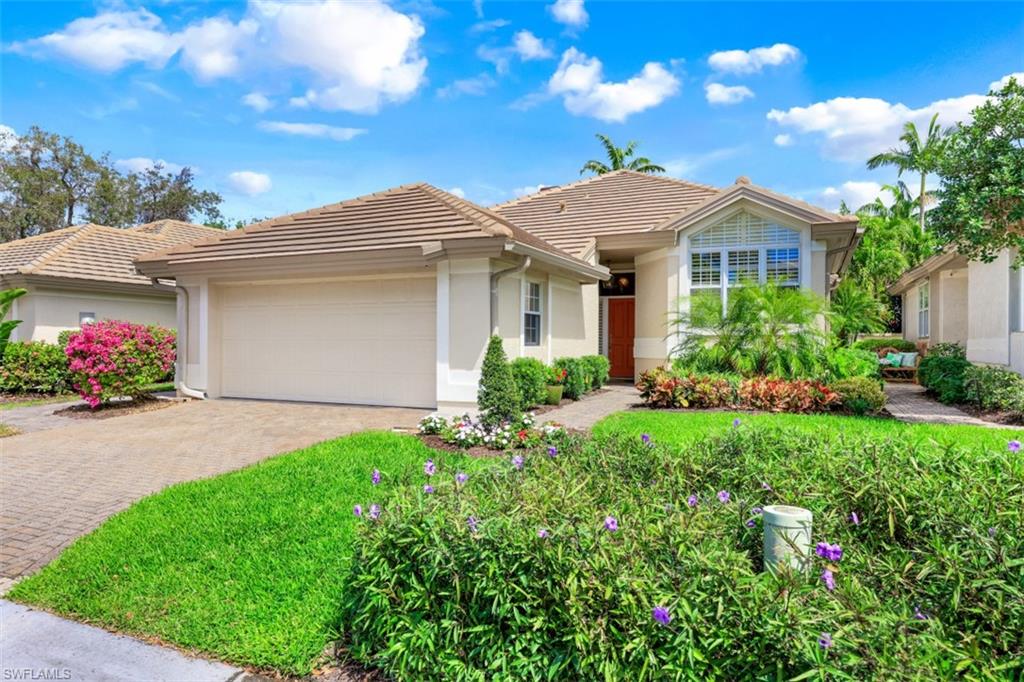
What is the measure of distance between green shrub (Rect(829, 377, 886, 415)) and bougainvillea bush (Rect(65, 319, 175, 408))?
554 inches

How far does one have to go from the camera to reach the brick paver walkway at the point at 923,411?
962 cm

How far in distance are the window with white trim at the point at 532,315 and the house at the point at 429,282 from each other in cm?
5

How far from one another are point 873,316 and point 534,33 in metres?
13.8

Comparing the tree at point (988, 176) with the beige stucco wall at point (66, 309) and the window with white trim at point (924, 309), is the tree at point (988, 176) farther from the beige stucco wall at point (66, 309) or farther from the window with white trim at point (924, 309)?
the beige stucco wall at point (66, 309)

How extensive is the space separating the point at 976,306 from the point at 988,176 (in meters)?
7.45

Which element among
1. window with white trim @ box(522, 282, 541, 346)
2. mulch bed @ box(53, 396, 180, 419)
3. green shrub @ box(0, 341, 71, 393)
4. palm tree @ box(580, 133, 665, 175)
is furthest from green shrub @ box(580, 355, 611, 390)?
palm tree @ box(580, 133, 665, 175)

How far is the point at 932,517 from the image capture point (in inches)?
126

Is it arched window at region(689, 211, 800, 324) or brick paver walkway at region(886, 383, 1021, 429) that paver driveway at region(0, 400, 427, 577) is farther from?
brick paver walkway at region(886, 383, 1021, 429)

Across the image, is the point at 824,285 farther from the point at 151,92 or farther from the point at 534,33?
the point at 151,92

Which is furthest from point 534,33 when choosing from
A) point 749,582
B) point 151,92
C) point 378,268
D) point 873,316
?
point 873,316

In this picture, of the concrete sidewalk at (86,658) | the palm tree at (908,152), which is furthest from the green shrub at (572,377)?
the palm tree at (908,152)

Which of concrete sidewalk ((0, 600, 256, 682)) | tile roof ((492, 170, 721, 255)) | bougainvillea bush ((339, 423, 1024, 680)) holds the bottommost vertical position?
concrete sidewalk ((0, 600, 256, 682))

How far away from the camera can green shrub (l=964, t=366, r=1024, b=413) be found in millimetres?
10023

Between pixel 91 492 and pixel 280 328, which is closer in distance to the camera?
pixel 91 492
